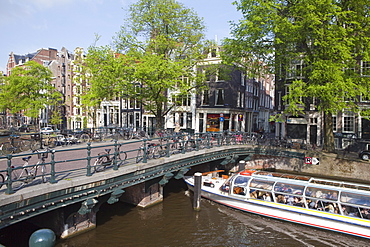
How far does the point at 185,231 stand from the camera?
39.3 feet

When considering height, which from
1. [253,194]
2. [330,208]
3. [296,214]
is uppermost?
[253,194]

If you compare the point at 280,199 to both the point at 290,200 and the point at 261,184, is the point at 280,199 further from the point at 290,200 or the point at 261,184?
the point at 261,184

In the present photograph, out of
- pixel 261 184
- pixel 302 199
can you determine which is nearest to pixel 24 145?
pixel 261 184

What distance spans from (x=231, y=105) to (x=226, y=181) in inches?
767

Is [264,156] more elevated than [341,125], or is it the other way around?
[341,125]

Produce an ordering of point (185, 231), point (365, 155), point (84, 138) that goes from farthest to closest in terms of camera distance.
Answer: point (365, 155), point (84, 138), point (185, 231)

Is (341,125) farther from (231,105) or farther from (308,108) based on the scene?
(231,105)

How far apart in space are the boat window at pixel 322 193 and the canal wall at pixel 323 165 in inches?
369

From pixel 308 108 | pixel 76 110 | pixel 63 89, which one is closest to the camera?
pixel 308 108

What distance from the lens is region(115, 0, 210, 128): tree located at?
23.1 meters

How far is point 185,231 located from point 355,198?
25.8 feet

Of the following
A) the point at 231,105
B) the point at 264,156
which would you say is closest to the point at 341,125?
the point at 264,156

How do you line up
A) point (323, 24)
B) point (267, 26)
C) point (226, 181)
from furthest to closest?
point (267, 26), point (323, 24), point (226, 181)

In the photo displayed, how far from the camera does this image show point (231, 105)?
34.6 m
